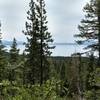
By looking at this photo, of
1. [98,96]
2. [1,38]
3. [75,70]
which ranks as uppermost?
[1,38]

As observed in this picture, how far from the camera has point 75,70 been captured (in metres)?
5.57

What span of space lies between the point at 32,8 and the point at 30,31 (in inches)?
111

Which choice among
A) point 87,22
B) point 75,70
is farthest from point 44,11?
point 75,70

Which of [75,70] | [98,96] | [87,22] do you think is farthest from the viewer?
[87,22]

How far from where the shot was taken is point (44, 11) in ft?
146

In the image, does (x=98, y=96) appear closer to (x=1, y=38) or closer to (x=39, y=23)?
(x=39, y=23)

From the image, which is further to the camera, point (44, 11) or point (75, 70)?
point (44, 11)

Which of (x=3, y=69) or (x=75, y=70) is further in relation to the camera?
(x=3, y=69)

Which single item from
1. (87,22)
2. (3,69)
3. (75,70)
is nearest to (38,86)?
(75,70)

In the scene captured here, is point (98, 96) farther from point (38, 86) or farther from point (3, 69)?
point (3, 69)

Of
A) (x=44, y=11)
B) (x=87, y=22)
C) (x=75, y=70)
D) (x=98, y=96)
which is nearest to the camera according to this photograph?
(x=75, y=70)

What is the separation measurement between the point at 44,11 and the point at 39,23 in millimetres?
1824

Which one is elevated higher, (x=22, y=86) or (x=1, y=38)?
(x=1, y=38)

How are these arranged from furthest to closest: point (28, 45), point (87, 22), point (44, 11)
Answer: point (28, 45)
point (44, 11)
point (87, 22)
